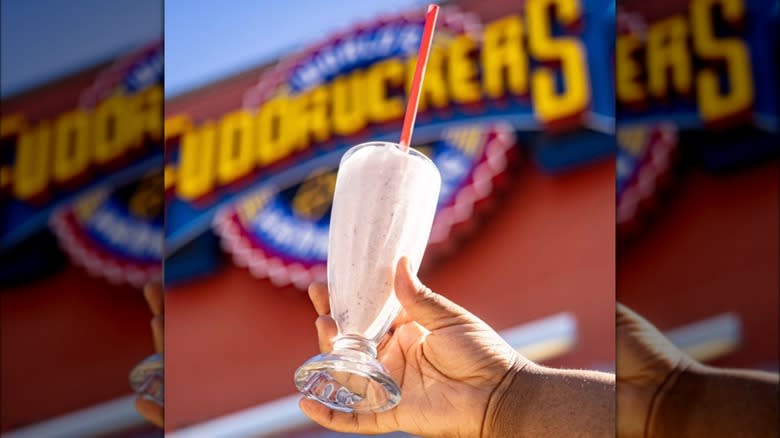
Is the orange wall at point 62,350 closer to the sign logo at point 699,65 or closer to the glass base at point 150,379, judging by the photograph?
the glass base at point 150,379

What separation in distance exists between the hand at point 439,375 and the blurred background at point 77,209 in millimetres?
957

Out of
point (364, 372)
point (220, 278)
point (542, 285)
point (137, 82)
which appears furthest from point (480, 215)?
point (364, 372)

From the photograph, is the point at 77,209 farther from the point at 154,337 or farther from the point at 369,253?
the point at 369,253

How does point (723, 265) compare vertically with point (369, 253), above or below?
above

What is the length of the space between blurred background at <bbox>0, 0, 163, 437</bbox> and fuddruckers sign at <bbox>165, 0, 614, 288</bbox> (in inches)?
8.7

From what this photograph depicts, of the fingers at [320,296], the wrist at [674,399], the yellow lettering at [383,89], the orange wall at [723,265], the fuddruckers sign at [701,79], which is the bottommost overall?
the fingers at [320,296]

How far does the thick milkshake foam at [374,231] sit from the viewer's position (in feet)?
5.58

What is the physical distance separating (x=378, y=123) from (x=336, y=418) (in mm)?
1232

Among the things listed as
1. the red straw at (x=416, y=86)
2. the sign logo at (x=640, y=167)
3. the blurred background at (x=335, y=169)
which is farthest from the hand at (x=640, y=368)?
the blurred background at (x=335, y=169)

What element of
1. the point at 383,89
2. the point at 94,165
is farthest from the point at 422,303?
the point at 94,165

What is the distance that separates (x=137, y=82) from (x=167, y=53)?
0.21 meters

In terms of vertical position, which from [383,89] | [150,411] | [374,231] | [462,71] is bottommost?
[150,411]

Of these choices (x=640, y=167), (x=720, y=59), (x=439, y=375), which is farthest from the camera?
(x=640, y=167)

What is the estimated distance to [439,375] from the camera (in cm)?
212
